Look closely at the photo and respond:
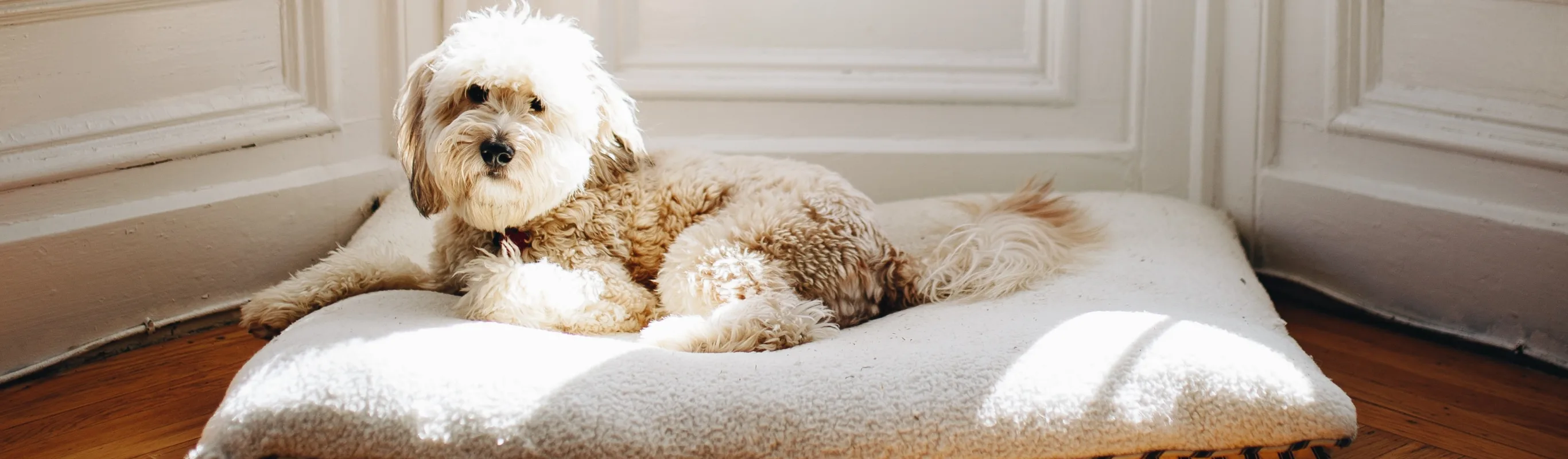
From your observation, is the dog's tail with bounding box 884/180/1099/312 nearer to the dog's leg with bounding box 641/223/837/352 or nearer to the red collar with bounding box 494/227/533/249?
the dog's leg with bounding box 641/223/837/352

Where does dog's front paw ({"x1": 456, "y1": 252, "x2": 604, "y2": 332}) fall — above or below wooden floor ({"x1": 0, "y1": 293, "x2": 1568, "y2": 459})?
above

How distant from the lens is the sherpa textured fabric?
1.40 m

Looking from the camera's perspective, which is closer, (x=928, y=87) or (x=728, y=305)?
(x=728, y=305)

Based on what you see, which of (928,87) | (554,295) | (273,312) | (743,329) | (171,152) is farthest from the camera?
(928,87)

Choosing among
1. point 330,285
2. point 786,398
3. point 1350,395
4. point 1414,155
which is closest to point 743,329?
point 786,398

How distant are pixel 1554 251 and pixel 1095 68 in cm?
111

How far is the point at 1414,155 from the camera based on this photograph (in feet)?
7.81

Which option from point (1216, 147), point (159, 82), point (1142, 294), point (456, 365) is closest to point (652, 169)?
point (456, 365)

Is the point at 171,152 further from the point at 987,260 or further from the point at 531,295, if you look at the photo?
the point at 987,260

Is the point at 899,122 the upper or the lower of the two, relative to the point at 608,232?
→ upper

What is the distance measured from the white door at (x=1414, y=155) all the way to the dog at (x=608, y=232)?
84 centimetres

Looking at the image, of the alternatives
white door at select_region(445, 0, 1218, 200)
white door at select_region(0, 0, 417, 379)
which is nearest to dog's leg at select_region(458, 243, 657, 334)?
white door at select_region(0, 0, 417, 379)

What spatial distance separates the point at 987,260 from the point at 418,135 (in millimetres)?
1002

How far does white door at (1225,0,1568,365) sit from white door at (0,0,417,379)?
2143 millimetres
